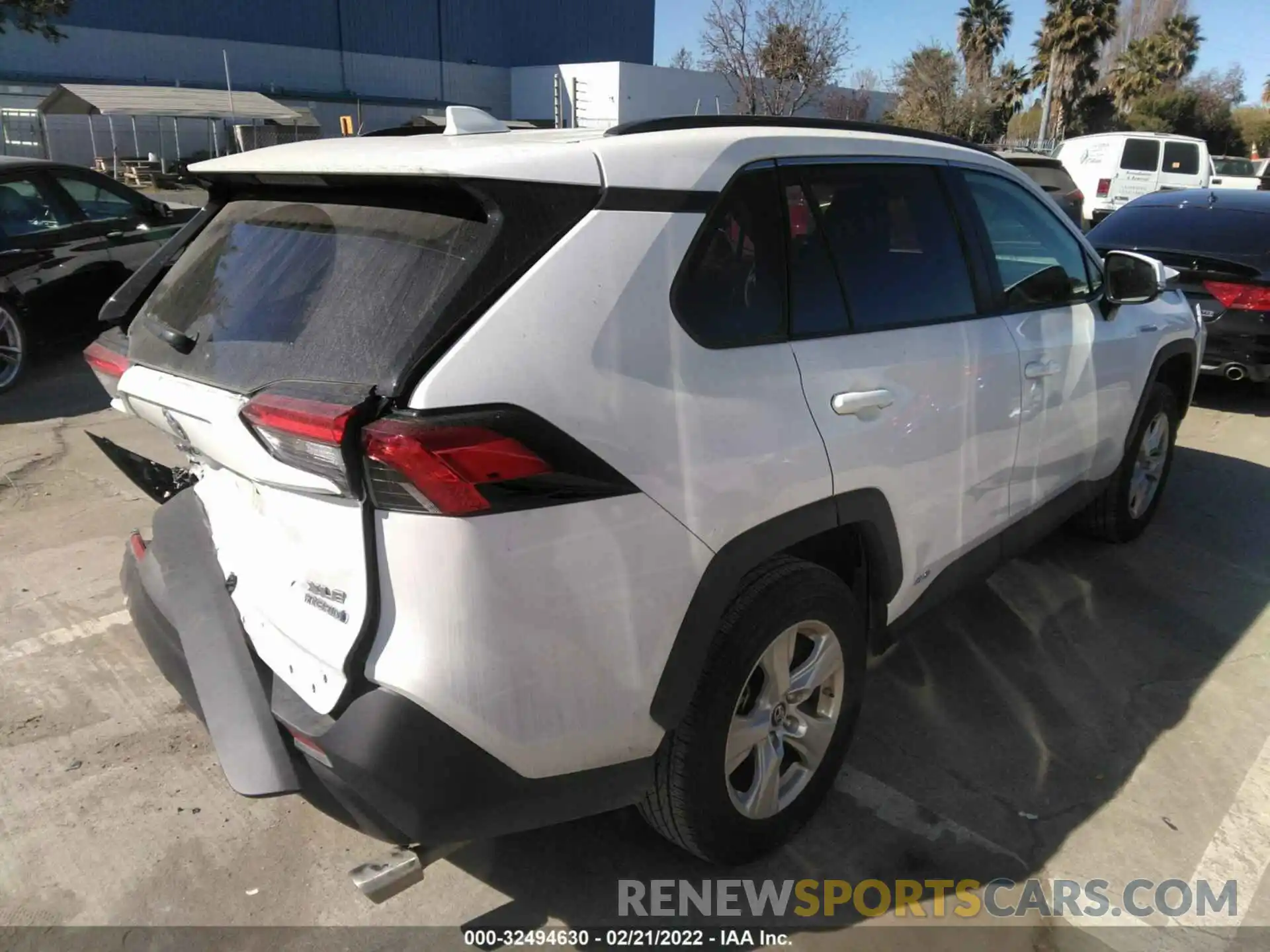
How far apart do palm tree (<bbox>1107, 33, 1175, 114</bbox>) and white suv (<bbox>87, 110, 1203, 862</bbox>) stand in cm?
4817

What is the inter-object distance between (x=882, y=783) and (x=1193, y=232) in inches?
248

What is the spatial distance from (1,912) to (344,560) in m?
1.51

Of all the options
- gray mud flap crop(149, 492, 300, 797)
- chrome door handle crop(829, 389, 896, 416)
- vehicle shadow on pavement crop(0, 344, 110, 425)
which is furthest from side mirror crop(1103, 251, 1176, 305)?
vehicle shadow on pavement crop(0, 344, 110, 425)

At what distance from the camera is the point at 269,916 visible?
8.12ft

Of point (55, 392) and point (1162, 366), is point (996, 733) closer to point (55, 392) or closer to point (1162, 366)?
point (1162, 366)

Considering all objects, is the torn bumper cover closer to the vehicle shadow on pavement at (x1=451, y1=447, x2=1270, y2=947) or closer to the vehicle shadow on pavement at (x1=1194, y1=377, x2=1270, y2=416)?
the vehicle shadow on pavement at (x1=451, y1=447, x2=1270, y2=947)

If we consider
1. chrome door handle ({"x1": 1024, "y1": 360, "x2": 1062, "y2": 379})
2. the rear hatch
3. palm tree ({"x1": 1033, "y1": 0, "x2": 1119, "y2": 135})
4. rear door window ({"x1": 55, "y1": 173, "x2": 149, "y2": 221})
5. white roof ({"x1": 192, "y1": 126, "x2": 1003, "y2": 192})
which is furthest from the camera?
palm tree ({"x1": 1033, "y1": 0, "x2": 1119, "y2": 135})

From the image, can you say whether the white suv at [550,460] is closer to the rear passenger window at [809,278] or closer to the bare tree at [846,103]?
the rear passenger window at [809,278]

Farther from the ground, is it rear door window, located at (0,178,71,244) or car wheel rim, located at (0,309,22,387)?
rear door window, located at (0,178,71,244)

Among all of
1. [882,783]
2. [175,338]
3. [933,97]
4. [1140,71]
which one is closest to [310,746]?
[175,338]

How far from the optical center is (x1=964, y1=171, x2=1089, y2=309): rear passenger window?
3.33 m

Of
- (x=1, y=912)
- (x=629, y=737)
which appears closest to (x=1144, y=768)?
(x=629, y=737)

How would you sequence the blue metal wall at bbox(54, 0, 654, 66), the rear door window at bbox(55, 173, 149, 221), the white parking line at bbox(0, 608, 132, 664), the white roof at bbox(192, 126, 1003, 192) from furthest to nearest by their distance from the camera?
the blue metal wall at bbox(54, 0, 654, 66)
the rear door window at bbox(55, 173, 149, 221)
the white parking line at bbox(0, 608, 132, 664)
the white roof at bbox(192, 126, 1003, 192)

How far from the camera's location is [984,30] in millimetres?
44781
